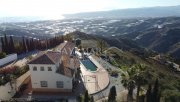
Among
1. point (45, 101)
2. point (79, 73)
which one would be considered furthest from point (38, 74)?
point (79, 73)

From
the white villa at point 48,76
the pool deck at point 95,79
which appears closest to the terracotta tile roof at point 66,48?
the pool deck at point 95,79

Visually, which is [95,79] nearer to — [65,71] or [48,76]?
[65,71]

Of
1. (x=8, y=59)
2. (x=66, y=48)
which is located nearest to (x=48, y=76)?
(x=66, y=48)

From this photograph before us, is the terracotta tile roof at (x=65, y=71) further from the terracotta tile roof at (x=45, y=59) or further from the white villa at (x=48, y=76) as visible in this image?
the terracotta tile roof at (x=45, y=59)

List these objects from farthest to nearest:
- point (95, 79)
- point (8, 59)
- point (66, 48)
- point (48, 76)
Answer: point (66, 48)
point (8, 59)
point (95, 79)
point (48, 76)

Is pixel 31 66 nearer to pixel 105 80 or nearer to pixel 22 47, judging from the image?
pixel 105 80
